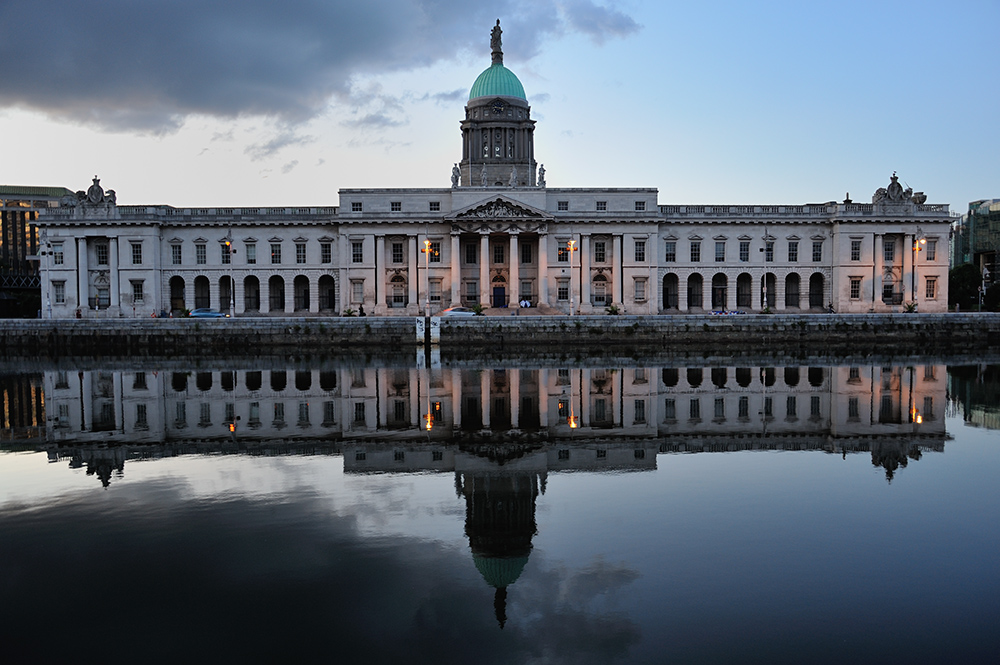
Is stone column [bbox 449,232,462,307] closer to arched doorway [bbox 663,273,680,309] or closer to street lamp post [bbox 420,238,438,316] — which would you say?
street lamp post [bbox 420,238,438,316]

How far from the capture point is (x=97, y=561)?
10.7 meters

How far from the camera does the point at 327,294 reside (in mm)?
73062

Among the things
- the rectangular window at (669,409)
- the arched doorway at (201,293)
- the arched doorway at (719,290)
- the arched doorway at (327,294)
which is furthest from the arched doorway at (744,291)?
the arched doorway at (201,293)

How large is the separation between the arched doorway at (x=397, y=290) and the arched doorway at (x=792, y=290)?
37105 mm

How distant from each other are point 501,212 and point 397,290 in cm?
1226

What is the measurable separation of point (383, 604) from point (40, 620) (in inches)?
158

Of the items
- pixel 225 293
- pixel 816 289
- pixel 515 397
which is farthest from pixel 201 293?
pixel 816 289

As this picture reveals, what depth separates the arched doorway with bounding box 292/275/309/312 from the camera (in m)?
73.2

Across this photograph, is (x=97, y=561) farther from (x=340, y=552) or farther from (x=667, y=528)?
(x=667, y=528)

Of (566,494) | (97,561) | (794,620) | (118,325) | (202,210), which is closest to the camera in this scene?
(794,620)

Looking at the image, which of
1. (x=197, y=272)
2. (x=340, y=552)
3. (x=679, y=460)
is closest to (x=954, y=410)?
(x=679, y=460)

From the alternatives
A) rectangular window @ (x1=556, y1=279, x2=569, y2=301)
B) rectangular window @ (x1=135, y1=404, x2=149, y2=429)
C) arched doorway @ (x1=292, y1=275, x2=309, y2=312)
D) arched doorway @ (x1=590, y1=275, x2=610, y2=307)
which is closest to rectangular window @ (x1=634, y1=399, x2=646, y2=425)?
rectangular window @ (x1=135, y1=404, x2=149, y2=429)

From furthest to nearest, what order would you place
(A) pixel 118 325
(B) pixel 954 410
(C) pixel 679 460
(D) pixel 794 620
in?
(A) pixel 118 325, (B) pixel 954 410, (C) pixel 679 460, (D) pixel 794 620

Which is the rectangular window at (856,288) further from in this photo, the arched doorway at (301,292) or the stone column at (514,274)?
the arched doorway at (301,292)
